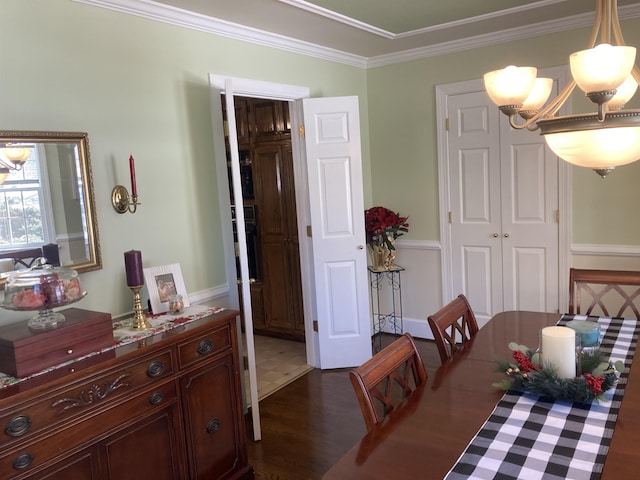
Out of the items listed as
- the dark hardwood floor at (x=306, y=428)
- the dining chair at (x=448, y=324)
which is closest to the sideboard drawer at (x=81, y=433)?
the dark hardwood floor at (x=306, y=428)

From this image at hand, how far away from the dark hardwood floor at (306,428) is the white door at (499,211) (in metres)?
0.86

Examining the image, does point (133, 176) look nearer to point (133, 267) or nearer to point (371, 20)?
point (133, 267)

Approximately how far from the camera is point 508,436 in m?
1.40

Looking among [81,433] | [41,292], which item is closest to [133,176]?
[41,292]

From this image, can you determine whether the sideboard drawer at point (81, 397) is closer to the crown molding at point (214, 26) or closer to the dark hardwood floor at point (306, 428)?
the dark hardwood floor at point (306, 428)

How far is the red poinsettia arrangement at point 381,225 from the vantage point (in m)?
4.09

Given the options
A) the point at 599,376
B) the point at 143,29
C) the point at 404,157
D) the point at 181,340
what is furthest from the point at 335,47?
the point at 599,376

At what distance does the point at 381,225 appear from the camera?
4.08 metres

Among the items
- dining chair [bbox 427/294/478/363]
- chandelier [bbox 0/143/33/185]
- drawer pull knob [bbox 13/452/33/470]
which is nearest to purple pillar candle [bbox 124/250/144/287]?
chandelier [bbox 0/143/33/185]

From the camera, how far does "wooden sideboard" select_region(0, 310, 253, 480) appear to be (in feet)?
5.46

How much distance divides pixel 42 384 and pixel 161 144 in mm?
1473

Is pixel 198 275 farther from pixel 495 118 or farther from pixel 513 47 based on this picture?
pixel 513 47

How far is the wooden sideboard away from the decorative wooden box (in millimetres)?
62

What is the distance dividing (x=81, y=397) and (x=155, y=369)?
0.33 metres
